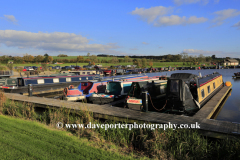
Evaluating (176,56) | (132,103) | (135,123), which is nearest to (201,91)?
(132,103)

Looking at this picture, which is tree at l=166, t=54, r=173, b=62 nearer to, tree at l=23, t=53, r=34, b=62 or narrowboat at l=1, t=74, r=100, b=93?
tree at l=23, t=53, r=34, b=62

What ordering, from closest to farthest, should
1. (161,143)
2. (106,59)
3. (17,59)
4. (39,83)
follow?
(161,143)
(39,83)
(17,59)
(106,59)

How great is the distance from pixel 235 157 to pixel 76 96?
11.9m

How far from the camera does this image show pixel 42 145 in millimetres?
5582

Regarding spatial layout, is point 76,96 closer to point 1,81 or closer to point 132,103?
point 132,103

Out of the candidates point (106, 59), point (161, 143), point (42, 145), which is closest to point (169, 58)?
point (106, 59)

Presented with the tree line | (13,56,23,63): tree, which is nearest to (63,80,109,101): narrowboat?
the tree line

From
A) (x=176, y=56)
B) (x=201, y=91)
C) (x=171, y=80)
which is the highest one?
(x=176, y=56)

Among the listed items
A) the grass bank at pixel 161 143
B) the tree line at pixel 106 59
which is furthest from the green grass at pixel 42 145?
the tree line at pixel 106 59

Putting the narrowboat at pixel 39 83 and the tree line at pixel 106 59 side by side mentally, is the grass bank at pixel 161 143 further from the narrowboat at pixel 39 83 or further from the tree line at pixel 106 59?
the tree line at pixel 106 59

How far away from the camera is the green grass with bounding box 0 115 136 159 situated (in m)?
4.97

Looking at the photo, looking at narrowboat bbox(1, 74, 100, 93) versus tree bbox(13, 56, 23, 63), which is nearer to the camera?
narrowboat bbox(1, 74, 100, 93)

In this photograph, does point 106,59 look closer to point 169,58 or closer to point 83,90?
point 169,58

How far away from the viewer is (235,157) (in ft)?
15.8
